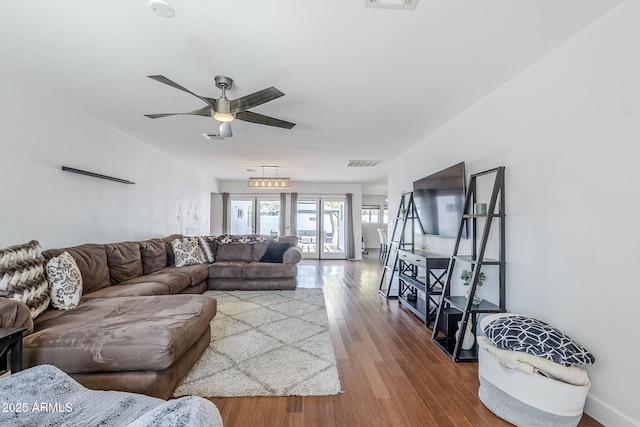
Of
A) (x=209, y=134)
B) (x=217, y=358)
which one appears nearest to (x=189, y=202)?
(x=209, y=134)

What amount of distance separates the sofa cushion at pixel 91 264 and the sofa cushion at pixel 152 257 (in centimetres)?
75

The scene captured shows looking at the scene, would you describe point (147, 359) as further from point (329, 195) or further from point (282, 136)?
point (329, 195)

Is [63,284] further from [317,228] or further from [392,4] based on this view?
[317,228]

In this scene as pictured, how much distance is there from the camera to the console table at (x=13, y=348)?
157cm

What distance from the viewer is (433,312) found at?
3510 millimetres

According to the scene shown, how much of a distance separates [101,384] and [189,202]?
17.9 ft

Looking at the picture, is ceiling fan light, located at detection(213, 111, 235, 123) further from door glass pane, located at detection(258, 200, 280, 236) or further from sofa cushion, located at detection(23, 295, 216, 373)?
door glass pane, located at detection(258, 200, 280, 236)

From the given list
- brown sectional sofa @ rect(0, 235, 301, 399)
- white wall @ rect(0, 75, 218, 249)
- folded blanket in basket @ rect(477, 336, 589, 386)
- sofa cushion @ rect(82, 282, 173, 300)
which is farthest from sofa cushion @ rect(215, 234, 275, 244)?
folded blanket in basket @ rect(477, 336, 589, 386)

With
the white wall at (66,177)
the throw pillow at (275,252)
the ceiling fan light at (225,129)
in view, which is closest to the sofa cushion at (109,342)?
the white wall at (66,177)

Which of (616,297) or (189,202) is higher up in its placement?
(189,202)

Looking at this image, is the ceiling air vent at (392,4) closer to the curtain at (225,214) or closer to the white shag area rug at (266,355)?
the white shag area rug at (266,355)

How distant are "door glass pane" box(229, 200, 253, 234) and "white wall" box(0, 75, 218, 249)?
361cm

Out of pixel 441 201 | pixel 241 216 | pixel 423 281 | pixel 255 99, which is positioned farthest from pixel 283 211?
pixel 255 99

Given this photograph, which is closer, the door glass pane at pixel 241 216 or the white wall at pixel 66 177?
the white wall at pixel 66 177
